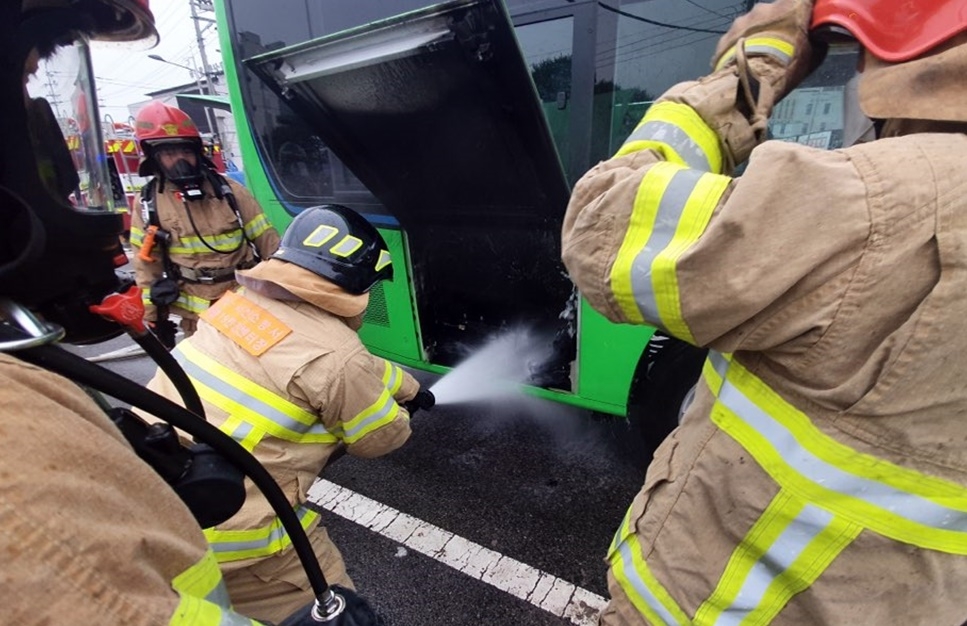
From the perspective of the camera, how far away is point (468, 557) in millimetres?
2229

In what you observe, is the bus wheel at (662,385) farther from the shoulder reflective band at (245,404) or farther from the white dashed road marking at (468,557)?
the shoulder reflective band at (245,404)

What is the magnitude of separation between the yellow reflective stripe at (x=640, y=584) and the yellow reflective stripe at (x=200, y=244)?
123 inches

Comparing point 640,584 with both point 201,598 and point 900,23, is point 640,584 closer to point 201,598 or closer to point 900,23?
point 201,598

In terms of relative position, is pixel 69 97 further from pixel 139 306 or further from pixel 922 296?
pixel 922 296

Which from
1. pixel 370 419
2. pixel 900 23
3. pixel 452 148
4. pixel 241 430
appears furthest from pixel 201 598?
pixel 452 148

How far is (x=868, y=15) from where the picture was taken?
2.52ft

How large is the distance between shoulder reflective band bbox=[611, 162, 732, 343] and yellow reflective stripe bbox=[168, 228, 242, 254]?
315cm

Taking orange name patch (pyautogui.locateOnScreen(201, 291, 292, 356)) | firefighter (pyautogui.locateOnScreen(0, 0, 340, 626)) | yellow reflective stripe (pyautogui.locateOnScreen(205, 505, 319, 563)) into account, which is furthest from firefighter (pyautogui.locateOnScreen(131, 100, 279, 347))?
Answer: firefighter (pyautogui.locateOnScreen(0, 0, 340, 626))

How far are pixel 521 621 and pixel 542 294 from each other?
171 cm

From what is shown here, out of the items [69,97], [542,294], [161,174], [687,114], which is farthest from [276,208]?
[687,114]

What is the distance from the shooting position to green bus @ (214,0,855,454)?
6.27 feet

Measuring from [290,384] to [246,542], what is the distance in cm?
48

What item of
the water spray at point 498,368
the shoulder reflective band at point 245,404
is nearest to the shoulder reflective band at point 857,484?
the shoulder reflective band at point 245,404

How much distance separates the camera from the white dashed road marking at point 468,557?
1.97 metres
